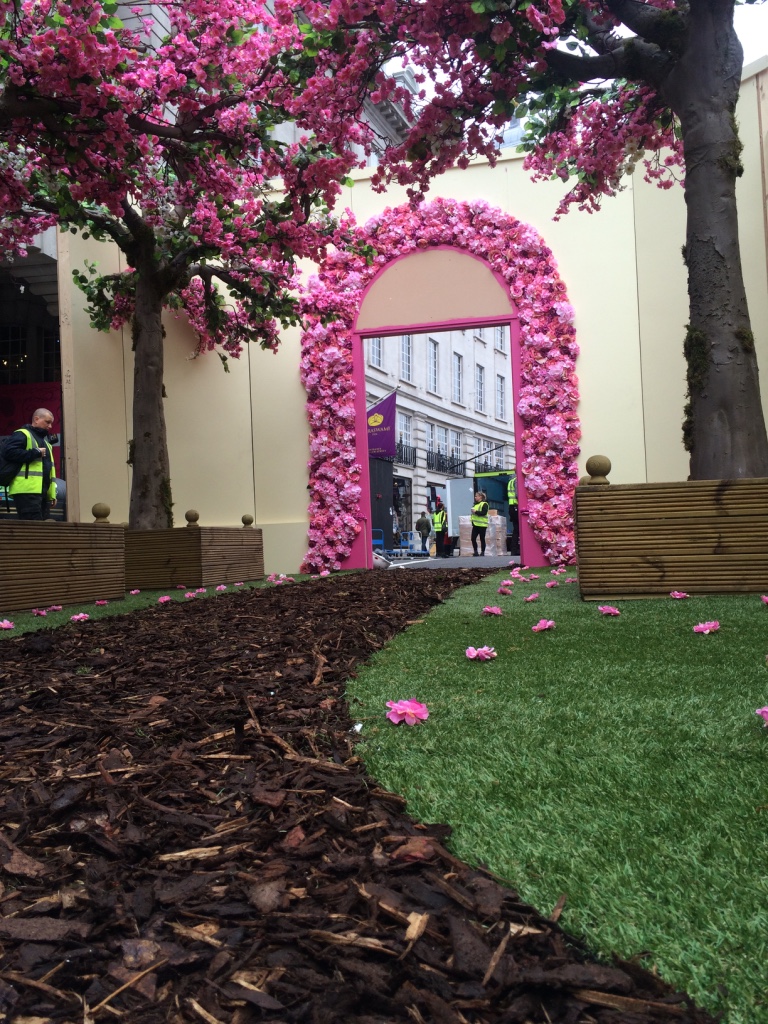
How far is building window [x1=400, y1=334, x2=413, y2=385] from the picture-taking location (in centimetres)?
2342

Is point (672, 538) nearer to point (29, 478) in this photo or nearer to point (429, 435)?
point (29, 478)

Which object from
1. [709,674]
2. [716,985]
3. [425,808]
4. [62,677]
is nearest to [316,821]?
[425,808]

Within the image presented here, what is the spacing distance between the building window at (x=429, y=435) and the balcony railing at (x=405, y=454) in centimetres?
111

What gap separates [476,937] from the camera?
3.01ft

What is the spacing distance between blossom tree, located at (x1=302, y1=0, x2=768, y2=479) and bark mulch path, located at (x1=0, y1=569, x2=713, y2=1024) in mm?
3043

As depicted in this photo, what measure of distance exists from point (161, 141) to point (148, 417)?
366cm

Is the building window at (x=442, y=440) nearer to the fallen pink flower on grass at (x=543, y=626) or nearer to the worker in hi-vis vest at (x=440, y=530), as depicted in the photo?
the worker in hi-vis vest at (x=440, y=530)

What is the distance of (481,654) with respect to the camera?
262 centimetres

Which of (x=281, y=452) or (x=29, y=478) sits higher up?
(x=281, y=452)

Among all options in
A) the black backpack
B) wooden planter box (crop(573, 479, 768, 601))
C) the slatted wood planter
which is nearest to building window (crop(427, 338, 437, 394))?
the slatted wood planter

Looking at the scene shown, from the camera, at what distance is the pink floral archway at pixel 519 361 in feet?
29.3

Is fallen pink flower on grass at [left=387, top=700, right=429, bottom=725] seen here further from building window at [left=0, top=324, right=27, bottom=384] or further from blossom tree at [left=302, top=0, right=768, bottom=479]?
building window at [left=0, top=324, right=27, bottom=384]

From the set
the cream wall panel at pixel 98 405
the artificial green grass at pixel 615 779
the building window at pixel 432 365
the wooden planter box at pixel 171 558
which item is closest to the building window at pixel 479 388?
the building window at pixel 432 365

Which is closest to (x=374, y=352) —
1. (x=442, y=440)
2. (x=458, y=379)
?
(x=442, y=440)
